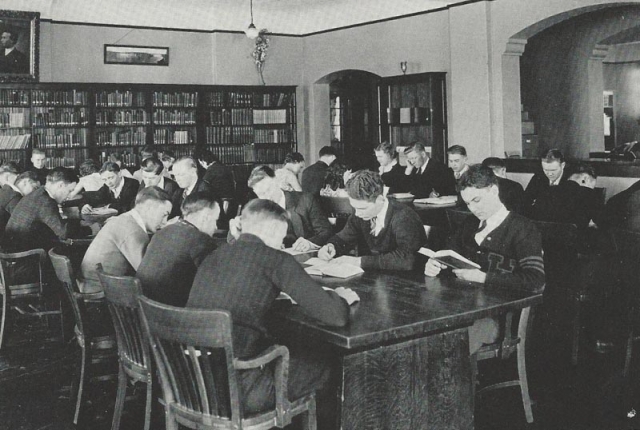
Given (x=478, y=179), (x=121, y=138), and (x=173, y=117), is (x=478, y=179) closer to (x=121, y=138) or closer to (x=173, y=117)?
(x=121, y=138)

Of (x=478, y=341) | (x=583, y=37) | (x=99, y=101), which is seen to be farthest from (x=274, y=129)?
(x=478, y=341)

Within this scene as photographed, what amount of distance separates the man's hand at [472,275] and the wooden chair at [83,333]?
184 centimetres

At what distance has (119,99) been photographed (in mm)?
10188

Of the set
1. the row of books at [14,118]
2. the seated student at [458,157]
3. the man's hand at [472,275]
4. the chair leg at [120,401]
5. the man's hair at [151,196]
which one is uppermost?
the row of books at [14,118]

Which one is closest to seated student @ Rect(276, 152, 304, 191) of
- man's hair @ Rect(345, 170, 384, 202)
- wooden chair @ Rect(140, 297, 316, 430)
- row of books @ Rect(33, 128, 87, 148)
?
man's hair @ Rect(345, 170, 384, 202)

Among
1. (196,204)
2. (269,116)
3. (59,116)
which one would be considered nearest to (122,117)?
(59,116)

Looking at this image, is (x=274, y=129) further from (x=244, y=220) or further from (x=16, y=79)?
(x=244, y=220)

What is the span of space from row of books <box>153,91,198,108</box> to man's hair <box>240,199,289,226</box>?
7998 millimetres

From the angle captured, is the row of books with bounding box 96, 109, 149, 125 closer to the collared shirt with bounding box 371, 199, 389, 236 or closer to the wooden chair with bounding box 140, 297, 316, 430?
the collared shirt with bounding box 371, 199, 389, 236

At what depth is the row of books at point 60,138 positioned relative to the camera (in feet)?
31.9

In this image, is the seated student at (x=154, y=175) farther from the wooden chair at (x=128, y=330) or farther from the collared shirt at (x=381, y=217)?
the wooden chair at (x=128, y=330)

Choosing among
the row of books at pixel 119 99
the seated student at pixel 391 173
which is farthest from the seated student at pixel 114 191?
the seated student at pixel 391 173

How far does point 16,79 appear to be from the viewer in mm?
9422

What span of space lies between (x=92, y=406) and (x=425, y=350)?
216cm
